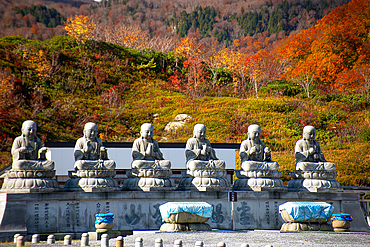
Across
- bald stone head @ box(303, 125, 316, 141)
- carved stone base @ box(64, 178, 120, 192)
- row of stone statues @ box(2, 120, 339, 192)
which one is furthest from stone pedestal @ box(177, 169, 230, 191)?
bald stone head @ box(303, 125, 316, 141)

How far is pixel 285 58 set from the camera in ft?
124

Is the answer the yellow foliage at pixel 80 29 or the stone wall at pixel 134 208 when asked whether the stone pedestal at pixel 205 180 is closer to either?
the stone wall at pixel 134 208

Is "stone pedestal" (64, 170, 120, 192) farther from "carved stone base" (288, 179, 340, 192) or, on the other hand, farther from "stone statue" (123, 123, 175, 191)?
"carved stone base" (288, 179, 340, 192)

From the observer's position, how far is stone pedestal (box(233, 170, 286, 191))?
11680mm

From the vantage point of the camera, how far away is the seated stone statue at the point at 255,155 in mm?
11812

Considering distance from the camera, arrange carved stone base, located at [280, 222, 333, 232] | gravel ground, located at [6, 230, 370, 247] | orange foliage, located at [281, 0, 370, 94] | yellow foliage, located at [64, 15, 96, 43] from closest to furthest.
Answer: gravel ground, located at [6, 230, 370, 247], carved stone base, located at [280, 222, 333, 232], yellow foliage, located at [64, 15, 96, 43], orange foliage, located at [281, 0, 370, 94]

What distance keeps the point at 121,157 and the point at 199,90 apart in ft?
49.0

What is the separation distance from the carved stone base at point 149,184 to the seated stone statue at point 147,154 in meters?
0.36

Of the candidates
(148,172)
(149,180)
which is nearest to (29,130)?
(148,172)

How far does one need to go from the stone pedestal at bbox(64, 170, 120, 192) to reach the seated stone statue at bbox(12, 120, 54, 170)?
2.24ft

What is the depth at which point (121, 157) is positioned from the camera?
15891 mm

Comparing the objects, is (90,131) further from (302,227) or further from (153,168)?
(302,227)

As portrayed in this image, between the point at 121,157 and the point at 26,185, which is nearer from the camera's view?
the point at 26,185

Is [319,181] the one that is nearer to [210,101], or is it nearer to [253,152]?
[253,152]
